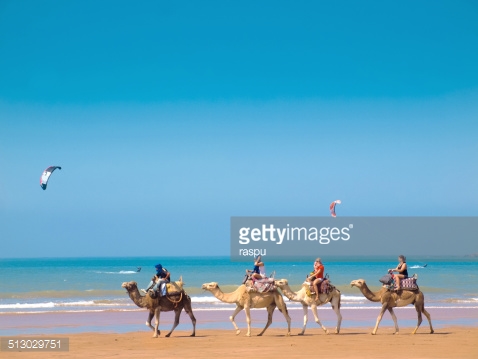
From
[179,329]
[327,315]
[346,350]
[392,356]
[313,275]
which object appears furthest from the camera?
[327,315]

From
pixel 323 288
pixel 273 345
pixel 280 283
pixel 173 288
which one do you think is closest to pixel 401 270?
pixel 323 288

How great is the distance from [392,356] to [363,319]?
29.2ft

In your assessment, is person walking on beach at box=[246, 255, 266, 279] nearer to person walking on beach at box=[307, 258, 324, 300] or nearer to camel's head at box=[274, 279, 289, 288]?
camel's head at box=[274, 279, 289, 288]

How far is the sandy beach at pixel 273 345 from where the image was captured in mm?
15141

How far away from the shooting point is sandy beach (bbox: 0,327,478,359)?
15141 mm

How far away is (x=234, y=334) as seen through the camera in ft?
61.9

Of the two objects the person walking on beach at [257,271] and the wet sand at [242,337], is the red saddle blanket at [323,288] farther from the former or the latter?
the person walking on beach at [257,271]

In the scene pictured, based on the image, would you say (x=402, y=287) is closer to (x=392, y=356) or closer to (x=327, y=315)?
(x=392, y=356)

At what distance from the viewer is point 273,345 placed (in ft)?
54.2

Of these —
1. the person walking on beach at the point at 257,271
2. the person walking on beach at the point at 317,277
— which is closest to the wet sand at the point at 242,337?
the person walking on beach at the point at 317,277

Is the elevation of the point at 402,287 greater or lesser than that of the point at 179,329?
greater

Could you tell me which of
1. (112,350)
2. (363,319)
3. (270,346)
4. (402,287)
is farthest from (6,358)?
(363,319)

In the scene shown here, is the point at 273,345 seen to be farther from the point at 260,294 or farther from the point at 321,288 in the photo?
the point at 321,288

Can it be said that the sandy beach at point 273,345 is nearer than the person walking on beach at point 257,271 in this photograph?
Yes
